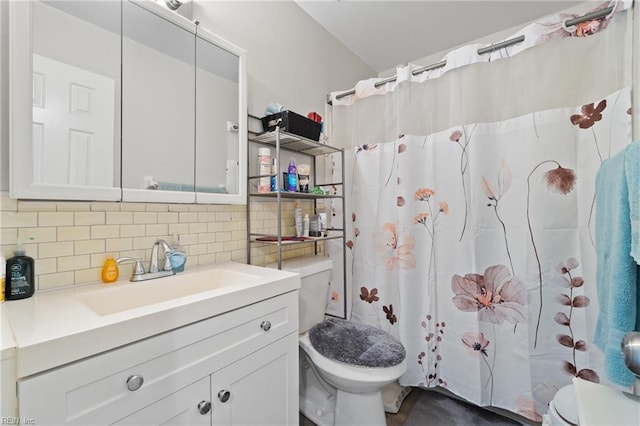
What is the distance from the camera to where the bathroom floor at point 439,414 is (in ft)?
4.92

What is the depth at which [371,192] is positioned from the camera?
69.7 inches

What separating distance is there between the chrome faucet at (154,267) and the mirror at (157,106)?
0.66 feet

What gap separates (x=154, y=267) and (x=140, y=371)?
1.62 ft

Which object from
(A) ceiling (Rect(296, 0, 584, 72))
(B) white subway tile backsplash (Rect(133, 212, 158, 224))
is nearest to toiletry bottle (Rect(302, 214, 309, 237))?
(B) white subway tile backsplash (Rect(133, 212, 158, 224))

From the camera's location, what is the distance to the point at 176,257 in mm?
1123

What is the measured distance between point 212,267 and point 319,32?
1.69 m

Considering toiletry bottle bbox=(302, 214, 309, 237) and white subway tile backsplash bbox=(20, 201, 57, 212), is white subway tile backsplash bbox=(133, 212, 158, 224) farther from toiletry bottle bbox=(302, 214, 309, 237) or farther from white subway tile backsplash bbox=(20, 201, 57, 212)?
toiletry bottle bbox=(302, 214, 309, 237)

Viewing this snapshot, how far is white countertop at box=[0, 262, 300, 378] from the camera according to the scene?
0.54 m

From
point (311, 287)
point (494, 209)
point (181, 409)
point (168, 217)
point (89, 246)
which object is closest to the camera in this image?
point (181, 409)

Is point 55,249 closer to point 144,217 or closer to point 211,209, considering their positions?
point 144,217

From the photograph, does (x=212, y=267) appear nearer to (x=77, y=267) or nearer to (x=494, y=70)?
(x=77, y=267)

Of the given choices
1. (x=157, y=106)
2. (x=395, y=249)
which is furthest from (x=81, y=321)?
(x=395, y=249)

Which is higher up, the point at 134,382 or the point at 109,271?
the point at 109,271

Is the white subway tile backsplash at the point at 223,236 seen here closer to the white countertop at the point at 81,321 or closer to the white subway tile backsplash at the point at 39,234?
the white countertop at the point at 81,321
